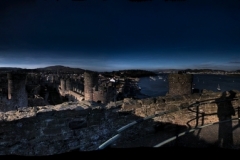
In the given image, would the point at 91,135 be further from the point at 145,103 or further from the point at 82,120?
the point at 145,103

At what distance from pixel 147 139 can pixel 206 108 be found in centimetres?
240

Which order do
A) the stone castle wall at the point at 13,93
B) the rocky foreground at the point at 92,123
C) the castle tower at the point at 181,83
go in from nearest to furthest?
the rocky foreground at the point at 92,123
the castle tower at the point at 181,83
the stone castle wall at the point at 13,93

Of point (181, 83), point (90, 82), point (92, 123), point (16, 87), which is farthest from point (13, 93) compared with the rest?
point (181, 83)

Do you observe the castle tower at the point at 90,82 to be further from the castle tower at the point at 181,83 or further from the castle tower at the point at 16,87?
the castle tower at the point at 181,83

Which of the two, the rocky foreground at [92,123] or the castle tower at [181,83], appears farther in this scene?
the castle tower at [181,83]

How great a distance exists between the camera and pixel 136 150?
1.02 meters

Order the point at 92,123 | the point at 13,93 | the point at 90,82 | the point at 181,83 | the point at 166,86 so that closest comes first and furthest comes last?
the point at 92,123
the point at 181,83
the point at 13,93
the point at 90,82
the point at 166,86

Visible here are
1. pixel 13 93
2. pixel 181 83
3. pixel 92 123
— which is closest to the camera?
pixel 92 123

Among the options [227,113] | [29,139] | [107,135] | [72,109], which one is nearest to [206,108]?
[227,113]

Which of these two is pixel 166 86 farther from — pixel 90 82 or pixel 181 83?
pixel 181 83

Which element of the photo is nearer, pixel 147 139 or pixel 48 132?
pixel 48 132

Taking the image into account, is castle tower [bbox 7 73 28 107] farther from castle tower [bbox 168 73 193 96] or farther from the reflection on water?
the reflection on water

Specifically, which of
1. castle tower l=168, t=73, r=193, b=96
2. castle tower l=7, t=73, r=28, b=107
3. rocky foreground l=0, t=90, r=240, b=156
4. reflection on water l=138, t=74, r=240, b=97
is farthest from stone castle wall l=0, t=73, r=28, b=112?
reflection on water l=138, t=74, r=240, b=97

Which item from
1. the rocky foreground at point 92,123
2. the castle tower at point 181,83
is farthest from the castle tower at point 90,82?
the rocky foreground at point 92,123
